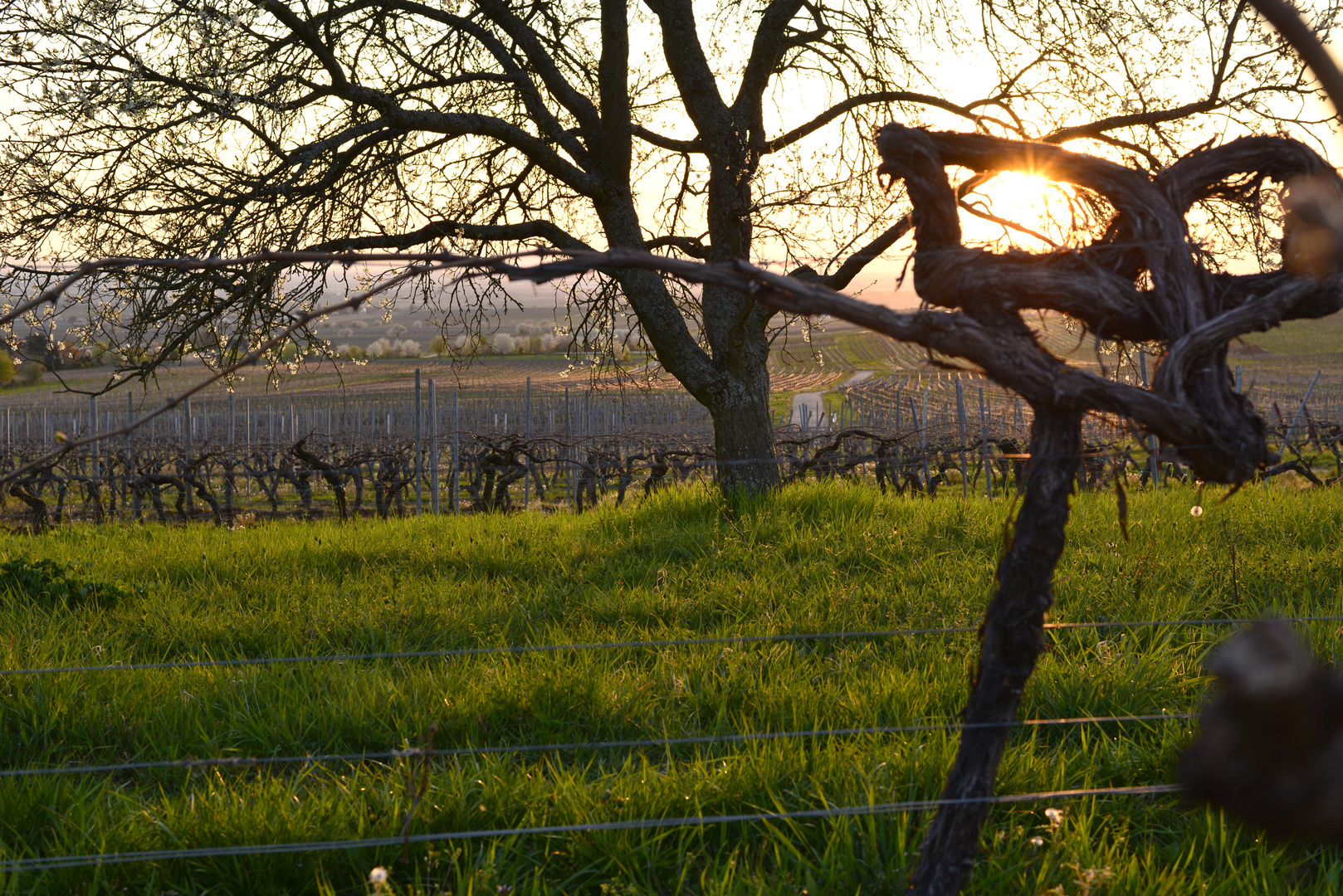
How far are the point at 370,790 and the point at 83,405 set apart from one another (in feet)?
188

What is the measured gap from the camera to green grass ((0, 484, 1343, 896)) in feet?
8.20

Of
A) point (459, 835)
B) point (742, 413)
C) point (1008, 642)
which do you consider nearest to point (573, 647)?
point (459, 835)

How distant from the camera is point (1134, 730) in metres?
3.31

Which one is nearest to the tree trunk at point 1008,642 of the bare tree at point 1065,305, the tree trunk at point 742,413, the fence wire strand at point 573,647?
the bare tree at point 1065,305

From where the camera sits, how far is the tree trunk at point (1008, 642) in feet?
6.08

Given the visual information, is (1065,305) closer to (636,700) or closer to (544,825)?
(544,825)

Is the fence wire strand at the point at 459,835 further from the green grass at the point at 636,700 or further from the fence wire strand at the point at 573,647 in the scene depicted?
the fence wire strand at the point at 573,647

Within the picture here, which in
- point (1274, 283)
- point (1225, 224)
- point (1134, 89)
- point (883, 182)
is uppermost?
point (1134, 89)

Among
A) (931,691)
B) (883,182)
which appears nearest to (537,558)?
(931,691)

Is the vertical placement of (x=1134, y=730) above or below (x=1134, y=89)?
below

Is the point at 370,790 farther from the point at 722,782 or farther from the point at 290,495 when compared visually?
the point at 290,495

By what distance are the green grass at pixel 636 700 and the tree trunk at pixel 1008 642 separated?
40cm

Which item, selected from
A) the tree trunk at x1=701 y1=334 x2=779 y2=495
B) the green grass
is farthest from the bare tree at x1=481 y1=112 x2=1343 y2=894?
the tree trunk at x1=701 y1=334 x2=779 y2=495

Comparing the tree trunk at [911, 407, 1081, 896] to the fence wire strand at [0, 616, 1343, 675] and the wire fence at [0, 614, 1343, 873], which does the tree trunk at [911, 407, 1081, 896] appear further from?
the fence wire strand at [0, 616, 1343, 675]
